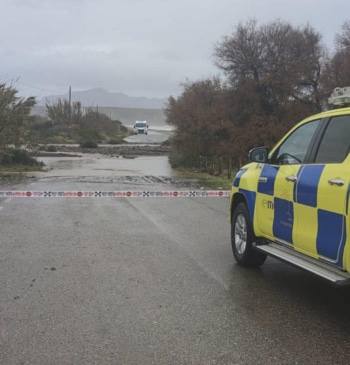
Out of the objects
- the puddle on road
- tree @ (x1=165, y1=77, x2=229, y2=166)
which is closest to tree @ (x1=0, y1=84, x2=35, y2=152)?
the puddle on road

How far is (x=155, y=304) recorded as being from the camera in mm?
5184

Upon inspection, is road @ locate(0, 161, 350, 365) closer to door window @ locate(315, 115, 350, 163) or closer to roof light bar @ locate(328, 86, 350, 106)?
door window @ locate(315, 115, 350, 163)

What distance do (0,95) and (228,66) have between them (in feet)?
59.7

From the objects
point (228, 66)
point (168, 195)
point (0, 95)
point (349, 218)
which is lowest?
point (168, 195)

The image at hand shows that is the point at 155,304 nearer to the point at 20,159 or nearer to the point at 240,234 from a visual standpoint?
the point at 240,234

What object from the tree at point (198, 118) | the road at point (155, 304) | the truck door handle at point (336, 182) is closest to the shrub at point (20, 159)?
the tree at point (198, 118)

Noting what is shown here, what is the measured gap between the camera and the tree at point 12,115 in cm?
2438

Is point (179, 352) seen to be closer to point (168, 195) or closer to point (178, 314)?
point (178, 314)

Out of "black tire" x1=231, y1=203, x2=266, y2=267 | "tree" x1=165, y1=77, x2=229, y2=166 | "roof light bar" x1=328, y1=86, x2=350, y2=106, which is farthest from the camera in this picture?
"tree" x1=165, y1=77, x2=229, y2=166

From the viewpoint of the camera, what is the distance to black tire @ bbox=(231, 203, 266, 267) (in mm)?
6461

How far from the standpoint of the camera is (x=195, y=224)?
1009 cm

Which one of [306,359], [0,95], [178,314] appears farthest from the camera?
[0,95]

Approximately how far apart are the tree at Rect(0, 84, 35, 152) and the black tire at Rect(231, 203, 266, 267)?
19409 mm

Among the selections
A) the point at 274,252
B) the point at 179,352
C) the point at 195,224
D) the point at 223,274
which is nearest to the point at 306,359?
the point at 179,352
